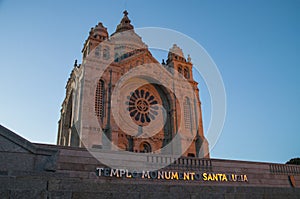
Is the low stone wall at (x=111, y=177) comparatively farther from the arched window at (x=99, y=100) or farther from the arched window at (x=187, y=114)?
the arched window at (x=187, y=114)

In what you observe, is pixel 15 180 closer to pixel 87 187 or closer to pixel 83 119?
pixel 87 187

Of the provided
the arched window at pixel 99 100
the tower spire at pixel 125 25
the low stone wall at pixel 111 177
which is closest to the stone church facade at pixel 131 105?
the arched window at pixel 99 100

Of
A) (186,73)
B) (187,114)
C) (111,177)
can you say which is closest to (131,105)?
(187,114)

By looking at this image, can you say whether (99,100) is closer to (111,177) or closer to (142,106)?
(142,106)

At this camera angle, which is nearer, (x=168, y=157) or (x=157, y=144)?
(x=168, y=157)

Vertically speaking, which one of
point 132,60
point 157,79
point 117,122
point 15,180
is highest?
point 132,60

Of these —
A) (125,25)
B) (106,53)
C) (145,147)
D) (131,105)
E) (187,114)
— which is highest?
(125,25)

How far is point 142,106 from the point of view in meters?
28.2

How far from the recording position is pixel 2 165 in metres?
9.26

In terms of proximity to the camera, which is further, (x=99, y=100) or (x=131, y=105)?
(x=131, y=105)

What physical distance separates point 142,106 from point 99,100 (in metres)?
5.40

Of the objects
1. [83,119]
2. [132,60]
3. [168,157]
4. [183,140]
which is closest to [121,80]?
[132,60]

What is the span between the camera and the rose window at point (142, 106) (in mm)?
27406

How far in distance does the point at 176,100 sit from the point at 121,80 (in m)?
6.99
